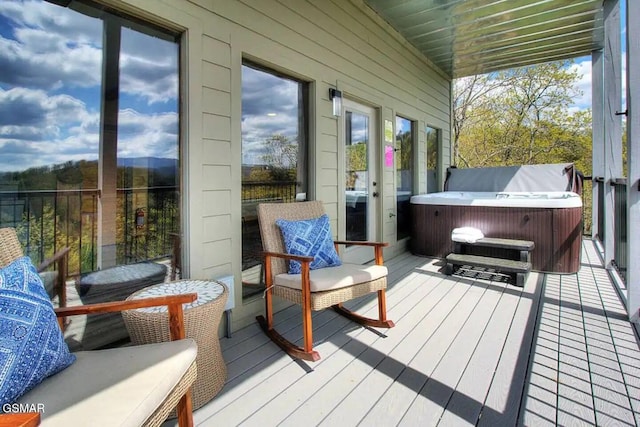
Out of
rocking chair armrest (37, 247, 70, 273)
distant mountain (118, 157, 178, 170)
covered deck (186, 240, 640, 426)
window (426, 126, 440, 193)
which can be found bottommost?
covered deck (186, 240, 640, 426)

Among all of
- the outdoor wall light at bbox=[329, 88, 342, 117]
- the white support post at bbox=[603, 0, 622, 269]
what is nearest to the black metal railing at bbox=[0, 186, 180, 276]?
the outdoor wall light at bbox=[329, 88, 342, 117]

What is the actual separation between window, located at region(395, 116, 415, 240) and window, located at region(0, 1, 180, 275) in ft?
11.1

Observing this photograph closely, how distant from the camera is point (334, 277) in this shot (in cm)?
223

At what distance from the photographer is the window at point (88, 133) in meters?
1.63

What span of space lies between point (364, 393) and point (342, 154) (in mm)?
2419

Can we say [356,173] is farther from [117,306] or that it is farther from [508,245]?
[117,306]

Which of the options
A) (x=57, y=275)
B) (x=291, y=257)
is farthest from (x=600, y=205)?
(x=57, y=275)

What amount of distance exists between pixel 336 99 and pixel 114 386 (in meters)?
3.00

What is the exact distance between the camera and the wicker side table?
157 cm

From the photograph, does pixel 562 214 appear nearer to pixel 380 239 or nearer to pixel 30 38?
pixel 380 239

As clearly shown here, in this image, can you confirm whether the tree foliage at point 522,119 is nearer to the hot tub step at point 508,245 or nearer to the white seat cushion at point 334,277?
the hot tub step at point 508,245

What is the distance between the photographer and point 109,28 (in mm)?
1921

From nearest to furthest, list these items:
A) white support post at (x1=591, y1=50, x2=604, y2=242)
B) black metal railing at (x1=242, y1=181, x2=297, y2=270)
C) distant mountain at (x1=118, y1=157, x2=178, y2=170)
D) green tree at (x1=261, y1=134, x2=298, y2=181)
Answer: distant mountain at (x1=118, y1=157, x2=178, y2=170), black metal railing at (x1=242, y1=181, x2=297, y2=270), green tree at (x1=261, y1=134, x2=298, y2=181), white support post at (x1=591, y1=50, x2=604, y2=242)

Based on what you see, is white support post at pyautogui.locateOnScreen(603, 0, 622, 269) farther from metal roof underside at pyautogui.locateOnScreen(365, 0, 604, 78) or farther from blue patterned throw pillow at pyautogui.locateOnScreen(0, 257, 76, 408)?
blue patterned throw pillow at pyautogui.locateOnScreen(0, 257, 76, 408)
